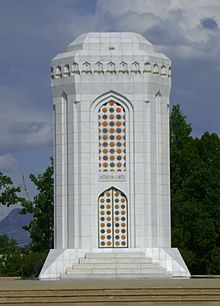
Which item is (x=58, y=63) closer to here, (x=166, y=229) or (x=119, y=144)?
(x=119, y=144)

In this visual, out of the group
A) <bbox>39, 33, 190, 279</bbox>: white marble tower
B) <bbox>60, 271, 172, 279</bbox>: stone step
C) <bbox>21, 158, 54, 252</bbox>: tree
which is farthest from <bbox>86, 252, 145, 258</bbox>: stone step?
<bbox>21, 158, 54, 252</bbox>: tree

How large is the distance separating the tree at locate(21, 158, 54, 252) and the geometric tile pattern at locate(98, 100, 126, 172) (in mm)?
14808

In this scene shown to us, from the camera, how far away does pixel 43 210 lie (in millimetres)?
50625

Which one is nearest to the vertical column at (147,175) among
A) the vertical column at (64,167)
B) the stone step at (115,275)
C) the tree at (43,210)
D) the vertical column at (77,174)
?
the stone step at (115,275)

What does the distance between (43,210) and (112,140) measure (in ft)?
51.0

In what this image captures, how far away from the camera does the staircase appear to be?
112 feet

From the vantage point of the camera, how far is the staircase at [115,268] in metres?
34.3

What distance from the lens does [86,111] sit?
35812mm

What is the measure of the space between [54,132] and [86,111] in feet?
5.18

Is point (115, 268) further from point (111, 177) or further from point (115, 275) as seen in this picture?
point (111, 177)

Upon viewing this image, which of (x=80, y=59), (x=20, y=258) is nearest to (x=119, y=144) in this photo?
(x=80, y=59)

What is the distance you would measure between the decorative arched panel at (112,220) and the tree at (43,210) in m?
14.8

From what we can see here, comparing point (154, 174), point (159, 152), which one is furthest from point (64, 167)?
point (159, 152)

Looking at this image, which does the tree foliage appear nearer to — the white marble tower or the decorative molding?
the white marble tower
